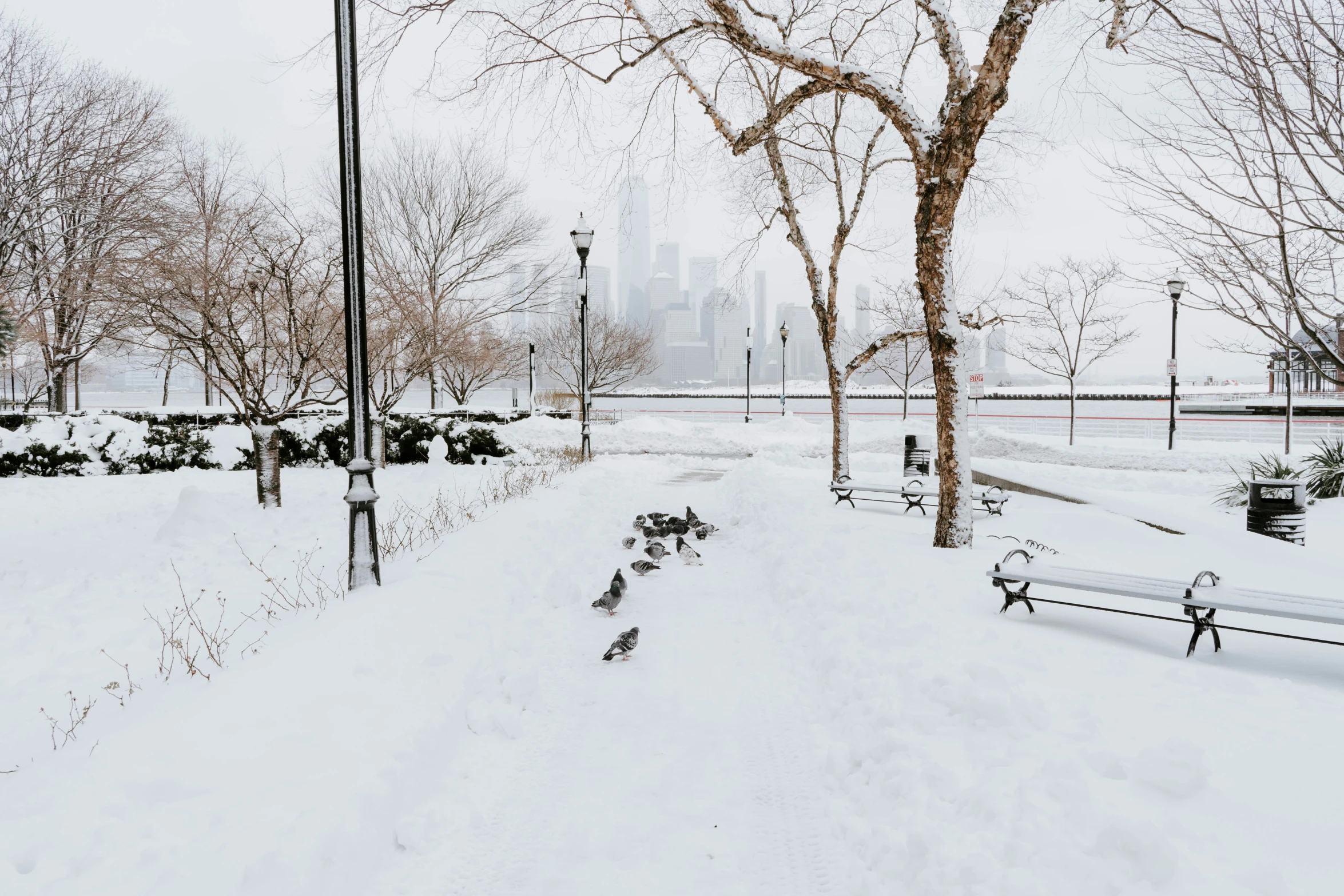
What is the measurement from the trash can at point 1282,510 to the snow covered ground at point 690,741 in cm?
58

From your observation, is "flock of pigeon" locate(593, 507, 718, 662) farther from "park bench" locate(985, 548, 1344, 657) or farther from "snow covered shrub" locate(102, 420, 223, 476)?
"snow covered shrub" locate(102, 420, 223, 476)

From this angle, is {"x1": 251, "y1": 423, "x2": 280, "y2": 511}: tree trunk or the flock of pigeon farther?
{"x1": 251, "y1": 423, "x2": 280, "y2": 511}: tree trunk

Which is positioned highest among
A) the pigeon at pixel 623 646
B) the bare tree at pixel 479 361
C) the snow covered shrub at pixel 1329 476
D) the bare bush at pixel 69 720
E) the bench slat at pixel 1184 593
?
the bare tree at pixel 479 361

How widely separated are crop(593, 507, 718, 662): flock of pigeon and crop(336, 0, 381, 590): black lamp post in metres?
1.99

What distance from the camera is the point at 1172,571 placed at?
645 centimetres

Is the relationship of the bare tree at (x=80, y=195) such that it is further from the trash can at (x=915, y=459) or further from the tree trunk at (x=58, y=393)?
the trash can at (x=915, y=459)

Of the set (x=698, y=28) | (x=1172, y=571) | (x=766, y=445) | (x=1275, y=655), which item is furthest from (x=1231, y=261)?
(x=766, y=445)

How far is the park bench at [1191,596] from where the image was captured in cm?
423

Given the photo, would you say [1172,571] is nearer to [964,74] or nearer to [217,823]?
[964,74]

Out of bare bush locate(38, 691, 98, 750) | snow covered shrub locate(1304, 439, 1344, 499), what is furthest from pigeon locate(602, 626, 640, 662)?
snow covered shrub locate(1304, 439, 1344, 499)

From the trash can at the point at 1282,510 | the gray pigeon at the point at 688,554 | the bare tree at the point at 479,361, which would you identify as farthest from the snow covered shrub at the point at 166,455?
the trash can at the point at 1282,510

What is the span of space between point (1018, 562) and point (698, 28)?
22.1 ft

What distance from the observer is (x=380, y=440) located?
1602 centimetres

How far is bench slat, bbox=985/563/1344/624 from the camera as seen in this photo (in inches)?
166
